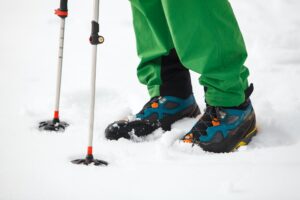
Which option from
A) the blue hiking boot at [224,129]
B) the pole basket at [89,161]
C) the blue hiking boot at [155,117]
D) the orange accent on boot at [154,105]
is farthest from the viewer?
the orange accent on boot at [154,105]

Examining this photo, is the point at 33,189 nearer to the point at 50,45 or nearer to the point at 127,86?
the point at 127,86

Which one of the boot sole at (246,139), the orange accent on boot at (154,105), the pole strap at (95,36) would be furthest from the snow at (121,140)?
the pole strap at (95,36)

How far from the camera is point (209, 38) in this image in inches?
63.6

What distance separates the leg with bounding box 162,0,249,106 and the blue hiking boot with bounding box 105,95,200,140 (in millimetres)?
347

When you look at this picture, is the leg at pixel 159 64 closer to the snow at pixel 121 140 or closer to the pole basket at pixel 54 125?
the snow at pixel 121 140

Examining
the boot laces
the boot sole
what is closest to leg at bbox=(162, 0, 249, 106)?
the boot laces

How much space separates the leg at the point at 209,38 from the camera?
1597mm

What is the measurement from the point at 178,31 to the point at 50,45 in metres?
2.23

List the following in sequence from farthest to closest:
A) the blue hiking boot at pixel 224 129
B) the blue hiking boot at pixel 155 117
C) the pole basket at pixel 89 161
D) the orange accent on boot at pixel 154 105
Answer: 1. the orange accent on boot at pixel 154 105
2. the blue hiking boot at pixel 155 117
3. the blue hiking boot at pixel 224 129
4. the pole basket at pixel 89 161

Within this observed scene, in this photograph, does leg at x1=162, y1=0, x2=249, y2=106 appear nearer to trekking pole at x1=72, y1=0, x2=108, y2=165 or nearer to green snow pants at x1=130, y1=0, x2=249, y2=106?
green snow pants at x1=130, y1=0, x2=249, y2=106

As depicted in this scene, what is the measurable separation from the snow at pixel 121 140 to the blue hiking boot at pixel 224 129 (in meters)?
0.05

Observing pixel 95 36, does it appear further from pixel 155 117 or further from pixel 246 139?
pixel 246 139

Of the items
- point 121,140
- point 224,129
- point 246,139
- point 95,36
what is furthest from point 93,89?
point 246,139

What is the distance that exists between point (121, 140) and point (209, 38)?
605 mm
